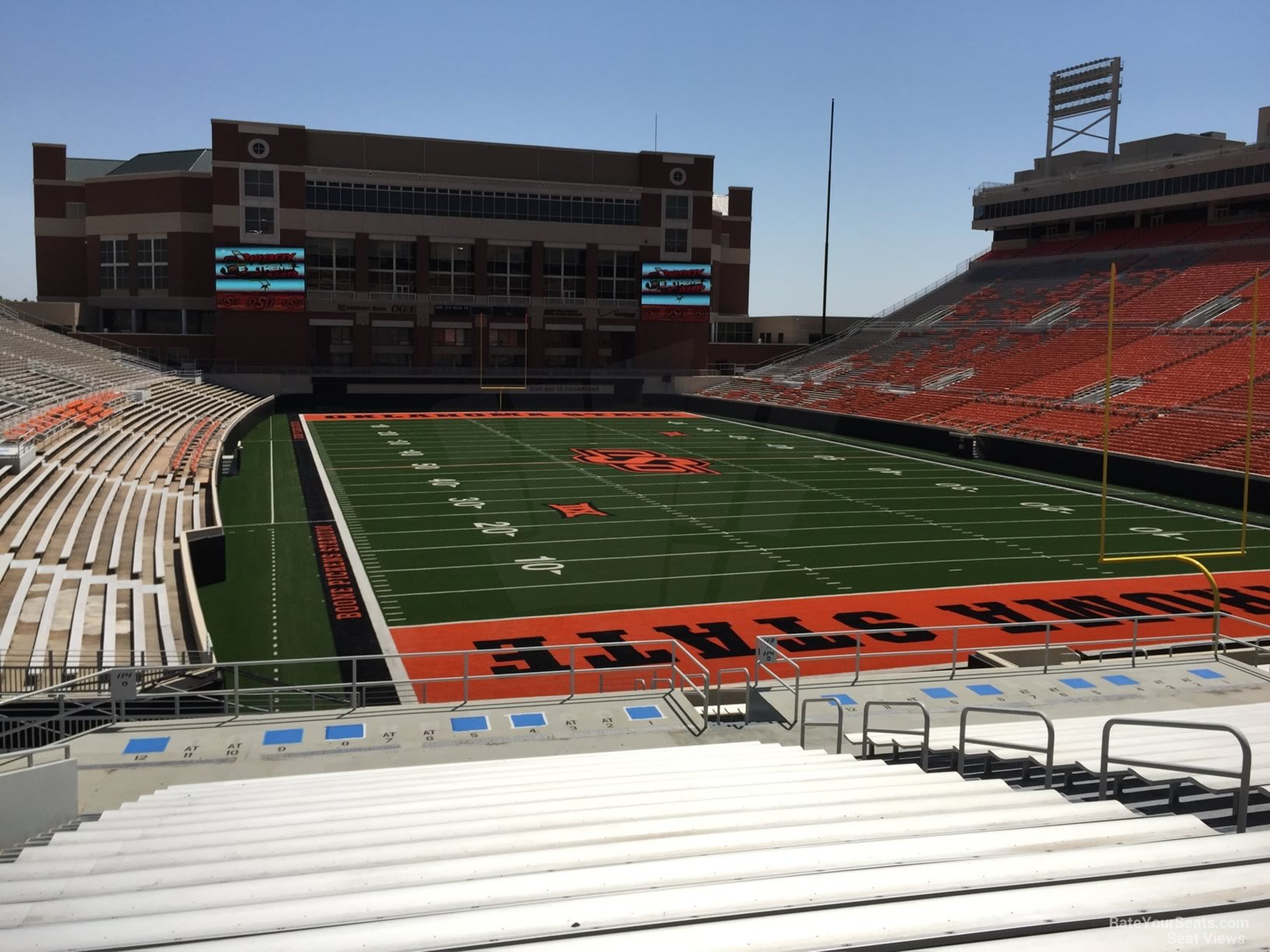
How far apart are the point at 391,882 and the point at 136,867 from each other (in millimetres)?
1320

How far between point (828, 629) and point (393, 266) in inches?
1675

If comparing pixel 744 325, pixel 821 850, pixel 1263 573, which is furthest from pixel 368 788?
pixel 744 325

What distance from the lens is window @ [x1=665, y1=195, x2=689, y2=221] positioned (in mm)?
55469

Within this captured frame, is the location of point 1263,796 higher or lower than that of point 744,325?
lower

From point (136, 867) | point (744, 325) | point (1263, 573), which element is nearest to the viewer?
point (136, 867)

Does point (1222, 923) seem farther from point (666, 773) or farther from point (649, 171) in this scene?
point (649, 171)

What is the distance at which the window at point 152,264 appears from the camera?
165 ft

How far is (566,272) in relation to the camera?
5522cm

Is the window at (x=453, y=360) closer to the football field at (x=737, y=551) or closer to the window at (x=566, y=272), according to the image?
the window at (x=566, y=272)

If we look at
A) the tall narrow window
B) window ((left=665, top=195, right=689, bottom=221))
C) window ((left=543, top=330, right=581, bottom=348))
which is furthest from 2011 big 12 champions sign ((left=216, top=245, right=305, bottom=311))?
window ((left=665, top=195, right=689, bottom=221))

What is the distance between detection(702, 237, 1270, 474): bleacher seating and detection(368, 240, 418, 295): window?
16.7m

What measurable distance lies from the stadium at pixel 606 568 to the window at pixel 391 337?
15.4 inches

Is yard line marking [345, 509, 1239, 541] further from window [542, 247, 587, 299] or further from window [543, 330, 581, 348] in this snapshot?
window [543, 330, 581, 348]

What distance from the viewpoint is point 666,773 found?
6711 mm
